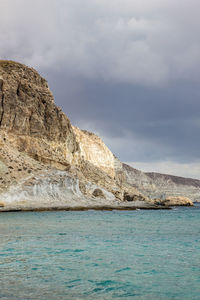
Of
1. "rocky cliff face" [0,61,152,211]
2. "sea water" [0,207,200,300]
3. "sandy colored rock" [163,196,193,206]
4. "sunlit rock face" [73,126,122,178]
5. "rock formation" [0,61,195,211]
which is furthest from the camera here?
"sunlit rock face" [73,126,122,178]

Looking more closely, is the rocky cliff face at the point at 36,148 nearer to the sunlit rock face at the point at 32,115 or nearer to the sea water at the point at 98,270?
the sunlit rock face at the point at 32,115

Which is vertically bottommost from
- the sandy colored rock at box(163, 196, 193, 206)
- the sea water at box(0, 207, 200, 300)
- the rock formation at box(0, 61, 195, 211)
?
the sea water at box(0, 207, 200, 300)

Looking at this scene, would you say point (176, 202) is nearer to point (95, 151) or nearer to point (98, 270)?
point (95, 151)

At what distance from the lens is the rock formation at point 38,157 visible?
59562 mm

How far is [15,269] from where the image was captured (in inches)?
396

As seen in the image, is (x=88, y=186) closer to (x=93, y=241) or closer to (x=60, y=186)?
(x=60, y=186)

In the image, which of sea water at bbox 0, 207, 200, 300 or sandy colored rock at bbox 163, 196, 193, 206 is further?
sandy colored rock at bbox 163, 196, 193, 206

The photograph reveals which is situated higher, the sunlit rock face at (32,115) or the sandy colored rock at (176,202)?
the sunlit rock face at (32,115)

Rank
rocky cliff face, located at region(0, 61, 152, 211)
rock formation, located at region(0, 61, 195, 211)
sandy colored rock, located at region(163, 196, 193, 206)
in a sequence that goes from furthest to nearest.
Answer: sandy colored rock, located at region(163, 196, 193, 206) → rocky cliff face, located at region(0, 61, 152, 211) → rock formation, located at region(0, 61, 195, 211)

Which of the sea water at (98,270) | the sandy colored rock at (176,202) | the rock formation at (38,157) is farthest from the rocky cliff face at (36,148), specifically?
the sea water at (98,270)

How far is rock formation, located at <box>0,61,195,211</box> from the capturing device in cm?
5956

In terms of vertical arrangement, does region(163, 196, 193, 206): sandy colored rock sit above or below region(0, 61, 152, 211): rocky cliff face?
below

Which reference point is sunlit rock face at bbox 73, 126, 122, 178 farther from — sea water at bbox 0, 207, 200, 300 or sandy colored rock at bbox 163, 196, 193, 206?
sea water at bbox 0, 207, 200, 300

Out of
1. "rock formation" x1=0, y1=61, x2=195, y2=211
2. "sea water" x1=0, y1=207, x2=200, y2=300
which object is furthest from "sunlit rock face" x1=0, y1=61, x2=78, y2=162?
"sea water" x1=0, y1=207, x2=200, y2=300
